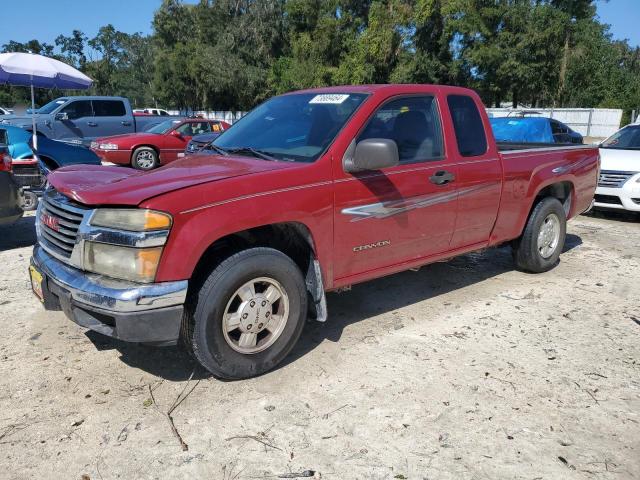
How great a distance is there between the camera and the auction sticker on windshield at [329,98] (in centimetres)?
408

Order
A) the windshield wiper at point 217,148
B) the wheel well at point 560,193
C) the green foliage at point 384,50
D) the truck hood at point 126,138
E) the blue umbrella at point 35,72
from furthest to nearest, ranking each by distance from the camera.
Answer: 1. the green foliage at point 384,50
2. the truck hood at point 126,138
3. the blue umbrella at point 35,72
4. the wheel well at point 560,193
5. the windshield wiper at point 217,148

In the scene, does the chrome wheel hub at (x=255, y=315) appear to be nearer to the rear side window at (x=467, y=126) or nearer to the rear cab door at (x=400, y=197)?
the rear cab door at (x=400, y=197)

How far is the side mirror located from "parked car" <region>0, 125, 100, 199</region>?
653cm

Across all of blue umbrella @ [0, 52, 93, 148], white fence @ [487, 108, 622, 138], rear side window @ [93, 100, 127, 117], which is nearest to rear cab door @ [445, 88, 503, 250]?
blue umbrella @ [0, 52, 93, 148]

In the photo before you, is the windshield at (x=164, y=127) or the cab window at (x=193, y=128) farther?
the cab window at (x=193, y=128)

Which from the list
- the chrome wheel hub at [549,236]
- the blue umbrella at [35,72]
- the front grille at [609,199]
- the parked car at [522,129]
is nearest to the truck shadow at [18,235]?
the blue umbrella at [35,72]

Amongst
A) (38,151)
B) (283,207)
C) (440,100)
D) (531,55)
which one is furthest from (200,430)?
(531,55)

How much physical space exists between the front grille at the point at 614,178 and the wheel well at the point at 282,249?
717 cm

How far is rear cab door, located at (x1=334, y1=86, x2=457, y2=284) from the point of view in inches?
148

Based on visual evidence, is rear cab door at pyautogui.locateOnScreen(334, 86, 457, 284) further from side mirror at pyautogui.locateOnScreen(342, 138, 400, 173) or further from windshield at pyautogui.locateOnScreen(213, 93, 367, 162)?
windshield at pyautogui.locateOnScreen(213, 93, 367, 162)

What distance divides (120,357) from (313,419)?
156 centimetres

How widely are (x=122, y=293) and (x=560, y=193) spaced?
4890 mm

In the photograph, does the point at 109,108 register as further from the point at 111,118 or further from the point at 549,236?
the point at 549,236

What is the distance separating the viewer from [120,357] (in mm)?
3824
